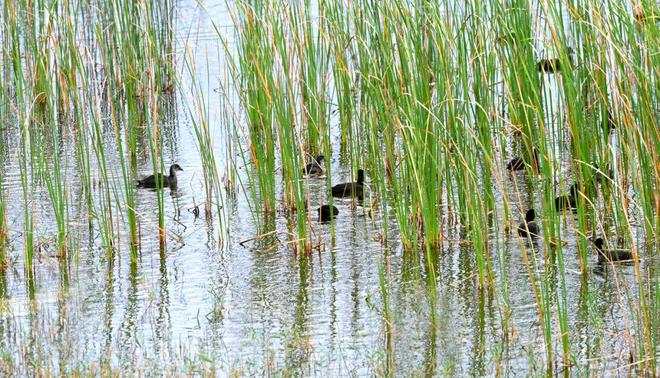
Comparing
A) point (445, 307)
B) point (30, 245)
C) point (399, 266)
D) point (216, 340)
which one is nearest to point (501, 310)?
point (445, 307)

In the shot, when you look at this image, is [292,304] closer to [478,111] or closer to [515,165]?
[478,111]

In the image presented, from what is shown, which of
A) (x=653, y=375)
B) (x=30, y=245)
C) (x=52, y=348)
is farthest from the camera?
(x=30, y=245)

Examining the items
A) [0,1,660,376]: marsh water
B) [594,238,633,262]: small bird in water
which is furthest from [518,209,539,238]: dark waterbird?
[594,238,633,262]: small bird in water

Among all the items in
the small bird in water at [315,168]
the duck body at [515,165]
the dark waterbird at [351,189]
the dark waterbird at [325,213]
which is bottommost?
the dark waterbird at [325,213]

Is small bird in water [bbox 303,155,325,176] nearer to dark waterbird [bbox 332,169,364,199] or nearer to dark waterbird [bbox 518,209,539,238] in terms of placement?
dark waterbird [bbox 332,169,364,199]

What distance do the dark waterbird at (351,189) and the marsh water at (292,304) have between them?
122 millimetres

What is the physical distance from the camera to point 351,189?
795 centimetres

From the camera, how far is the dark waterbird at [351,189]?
7851 mm

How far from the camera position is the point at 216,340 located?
221 inches

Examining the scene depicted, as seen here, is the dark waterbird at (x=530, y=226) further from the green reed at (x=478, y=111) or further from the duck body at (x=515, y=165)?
the duck body at (x=515, y=165)

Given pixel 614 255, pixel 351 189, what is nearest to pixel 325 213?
pixel 351 189

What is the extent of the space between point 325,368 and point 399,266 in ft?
5.25

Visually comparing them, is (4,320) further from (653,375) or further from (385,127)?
(653,375)

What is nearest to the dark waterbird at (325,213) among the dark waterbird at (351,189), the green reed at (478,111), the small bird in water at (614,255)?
the dark waterbird at (351,189)
